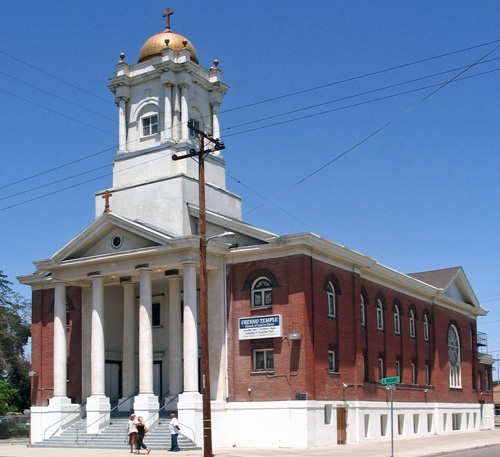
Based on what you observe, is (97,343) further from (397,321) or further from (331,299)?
(397,321)

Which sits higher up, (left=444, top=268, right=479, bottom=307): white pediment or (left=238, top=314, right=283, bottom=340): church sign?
(left=444, top=268, right=479, bottom=307): white pediment

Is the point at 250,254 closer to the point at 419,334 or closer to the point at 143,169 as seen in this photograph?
the point at 143,169

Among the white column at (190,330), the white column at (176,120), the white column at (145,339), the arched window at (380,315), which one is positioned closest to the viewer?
the white column at (190,330)

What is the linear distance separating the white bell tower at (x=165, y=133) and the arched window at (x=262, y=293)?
4.48 meters

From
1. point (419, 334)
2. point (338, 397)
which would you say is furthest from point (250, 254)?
point (419, 334)

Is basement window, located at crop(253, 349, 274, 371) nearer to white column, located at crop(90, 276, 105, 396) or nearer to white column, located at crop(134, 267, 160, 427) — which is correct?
white column, located at crop(134, 267, 160, 427)

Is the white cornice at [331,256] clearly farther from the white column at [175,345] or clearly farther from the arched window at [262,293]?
the white column at [175,345]

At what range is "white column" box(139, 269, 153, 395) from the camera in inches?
1428

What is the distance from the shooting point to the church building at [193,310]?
36594mm

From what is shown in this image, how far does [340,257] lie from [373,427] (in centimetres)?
942

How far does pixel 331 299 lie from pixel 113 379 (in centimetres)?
1249

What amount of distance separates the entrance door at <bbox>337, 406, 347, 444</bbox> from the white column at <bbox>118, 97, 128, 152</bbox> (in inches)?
699

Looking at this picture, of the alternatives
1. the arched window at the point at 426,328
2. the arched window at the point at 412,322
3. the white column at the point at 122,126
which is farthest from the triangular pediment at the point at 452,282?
the white column at the point at 122,126

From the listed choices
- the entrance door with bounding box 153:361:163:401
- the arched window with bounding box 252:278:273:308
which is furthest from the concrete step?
the arched window with bounding box 252:278:273:308
